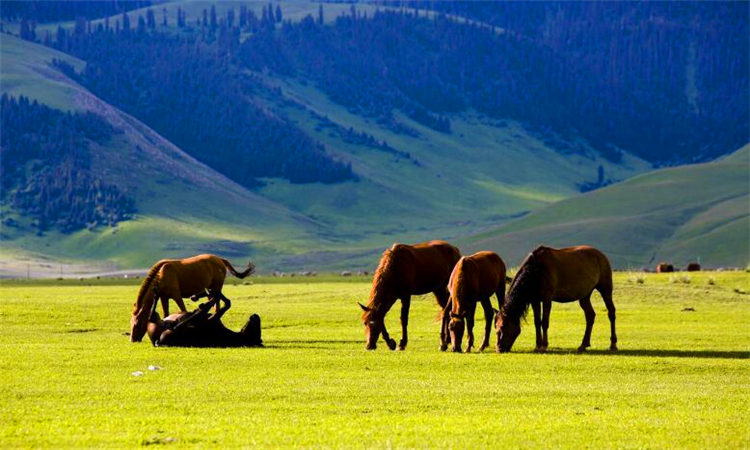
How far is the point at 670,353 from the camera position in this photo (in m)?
33.2

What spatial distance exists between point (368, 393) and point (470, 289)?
359 inches

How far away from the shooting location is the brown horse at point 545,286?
32.8 metres

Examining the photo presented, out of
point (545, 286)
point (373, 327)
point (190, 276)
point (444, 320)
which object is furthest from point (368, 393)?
point (190, 276)

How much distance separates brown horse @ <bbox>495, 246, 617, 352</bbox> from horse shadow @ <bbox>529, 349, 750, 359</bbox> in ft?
1.29

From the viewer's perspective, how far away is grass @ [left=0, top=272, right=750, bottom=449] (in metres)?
19.9

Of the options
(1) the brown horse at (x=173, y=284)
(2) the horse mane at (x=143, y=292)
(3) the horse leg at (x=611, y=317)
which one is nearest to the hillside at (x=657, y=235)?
(3) the horse leg at (x=611, y=317)

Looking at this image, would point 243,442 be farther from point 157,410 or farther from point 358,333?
point 358,333

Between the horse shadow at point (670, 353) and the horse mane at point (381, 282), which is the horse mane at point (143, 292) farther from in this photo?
the horse shadow at point (670, 353)

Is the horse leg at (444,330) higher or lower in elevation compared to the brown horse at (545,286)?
lower

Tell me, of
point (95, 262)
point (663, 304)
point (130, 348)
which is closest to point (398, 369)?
point (130, 348)

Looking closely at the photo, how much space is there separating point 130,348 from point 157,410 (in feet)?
34.0

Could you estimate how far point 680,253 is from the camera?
164 metres

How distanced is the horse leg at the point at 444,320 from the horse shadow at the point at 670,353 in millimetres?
2395

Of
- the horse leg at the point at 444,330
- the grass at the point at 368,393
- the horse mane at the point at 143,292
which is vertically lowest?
the grass at the point at 368,393
